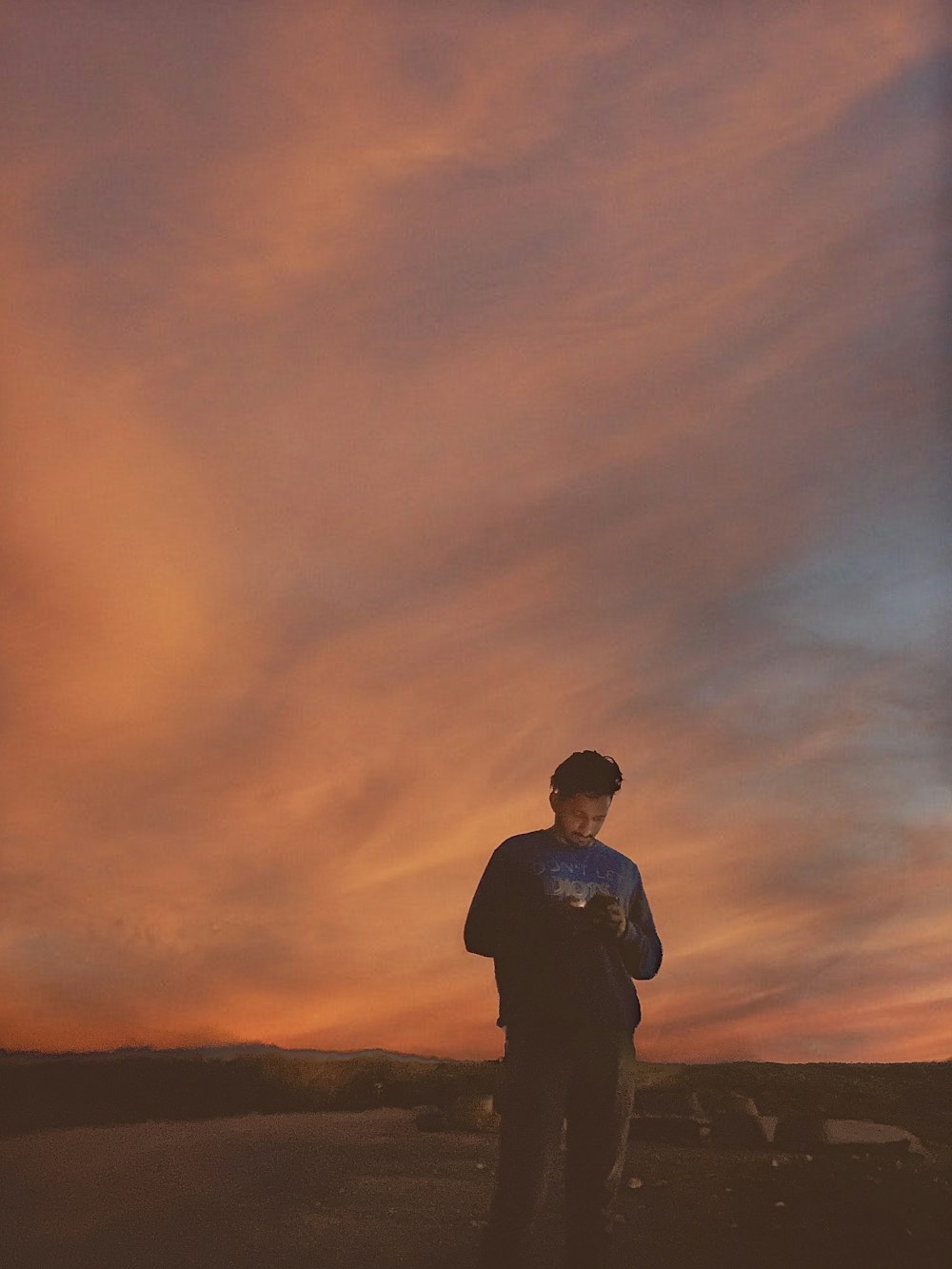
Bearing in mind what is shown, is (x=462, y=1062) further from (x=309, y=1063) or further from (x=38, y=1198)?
(x=38, y=1198)

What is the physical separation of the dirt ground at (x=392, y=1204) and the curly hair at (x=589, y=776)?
7.65 feet

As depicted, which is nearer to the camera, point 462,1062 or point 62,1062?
point 62,1062

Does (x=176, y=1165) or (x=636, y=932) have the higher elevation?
(x=636, y=932)

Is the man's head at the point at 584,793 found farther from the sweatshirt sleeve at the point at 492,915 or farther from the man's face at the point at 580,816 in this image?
the sweatshirt sleeve at the point at 492,915

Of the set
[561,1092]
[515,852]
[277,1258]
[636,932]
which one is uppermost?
[515,852]

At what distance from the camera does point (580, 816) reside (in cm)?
521

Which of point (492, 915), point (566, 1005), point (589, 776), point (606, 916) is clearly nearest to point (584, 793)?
point (589, 776)

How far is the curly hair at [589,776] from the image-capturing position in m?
5.21

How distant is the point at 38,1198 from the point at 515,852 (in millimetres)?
3639

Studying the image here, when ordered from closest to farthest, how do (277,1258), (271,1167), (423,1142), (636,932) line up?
(636,932) < (277,1258) < (271,1167) < (423,1142)

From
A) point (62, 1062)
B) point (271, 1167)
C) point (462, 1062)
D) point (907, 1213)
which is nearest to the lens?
point (907, 1213)

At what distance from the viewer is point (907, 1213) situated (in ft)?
21.1

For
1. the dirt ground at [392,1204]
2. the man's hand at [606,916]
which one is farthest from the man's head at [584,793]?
the dirt ground at [392,1204]

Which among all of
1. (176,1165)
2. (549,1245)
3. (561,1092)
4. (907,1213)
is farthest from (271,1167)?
(907,1213)
